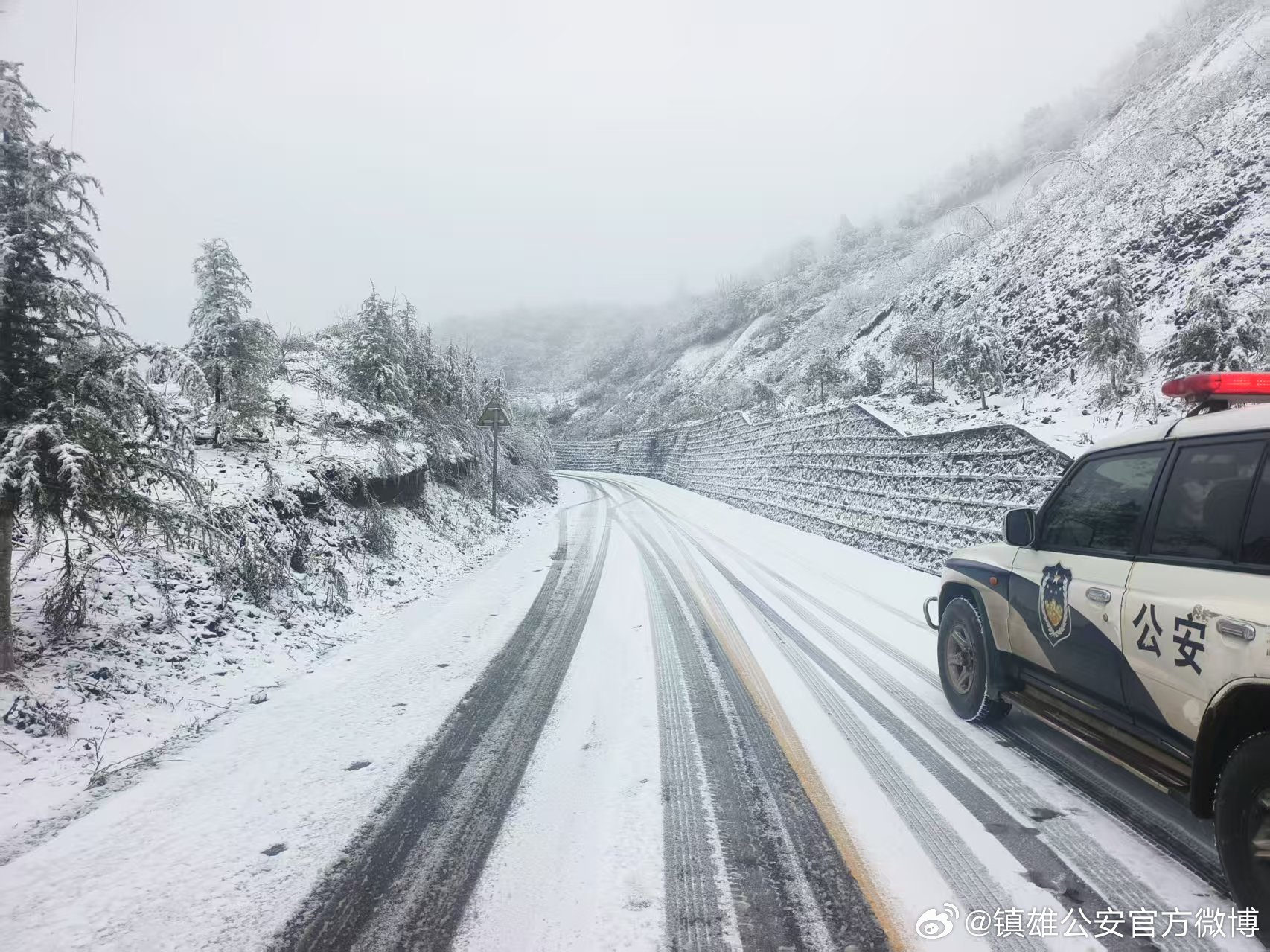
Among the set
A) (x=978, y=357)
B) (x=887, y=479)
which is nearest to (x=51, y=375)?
(x=887, y=479)

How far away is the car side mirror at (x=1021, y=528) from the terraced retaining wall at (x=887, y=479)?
449 cm

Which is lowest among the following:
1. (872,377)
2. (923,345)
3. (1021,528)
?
(1021,528)

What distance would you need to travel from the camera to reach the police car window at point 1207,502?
7.67ft

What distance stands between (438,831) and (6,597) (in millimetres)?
3654

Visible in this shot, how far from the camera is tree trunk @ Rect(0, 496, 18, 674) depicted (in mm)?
3949

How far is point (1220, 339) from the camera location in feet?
30.4

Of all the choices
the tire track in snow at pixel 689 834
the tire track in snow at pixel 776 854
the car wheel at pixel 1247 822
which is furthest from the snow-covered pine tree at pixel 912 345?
the car wheel at pixel 1247 822

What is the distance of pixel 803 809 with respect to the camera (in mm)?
3098

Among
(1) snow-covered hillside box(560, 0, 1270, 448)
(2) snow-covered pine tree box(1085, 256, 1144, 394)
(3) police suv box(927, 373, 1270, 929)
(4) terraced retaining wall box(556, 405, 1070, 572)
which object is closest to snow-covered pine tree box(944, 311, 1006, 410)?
(1) snow-covered hillside box(560, 0, 1270, 448)

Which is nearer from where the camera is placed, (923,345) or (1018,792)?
(1018,792)

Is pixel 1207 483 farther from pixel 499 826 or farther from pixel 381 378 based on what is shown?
pixel 381 378

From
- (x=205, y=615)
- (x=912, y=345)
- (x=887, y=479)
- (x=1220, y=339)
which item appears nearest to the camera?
(x=205, y=615)

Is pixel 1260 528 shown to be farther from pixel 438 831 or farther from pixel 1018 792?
pixel 438 831

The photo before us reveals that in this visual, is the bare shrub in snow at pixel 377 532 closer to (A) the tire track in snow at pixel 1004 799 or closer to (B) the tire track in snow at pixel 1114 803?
(A) the tire track in snow at pixel 1004 799
